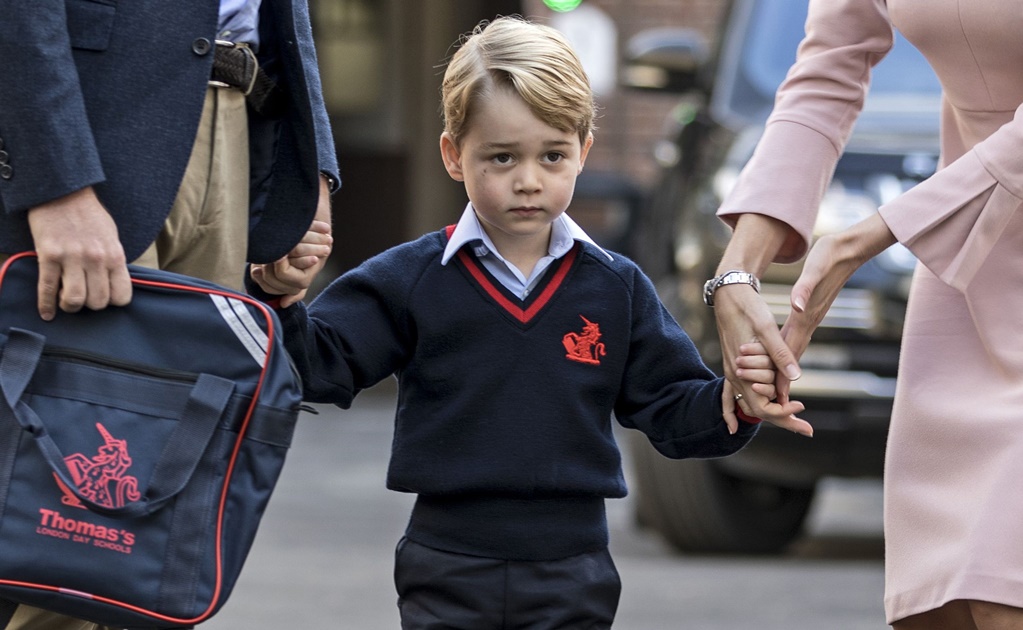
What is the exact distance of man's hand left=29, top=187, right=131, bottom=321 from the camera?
8.66ft

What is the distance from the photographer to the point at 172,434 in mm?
2666

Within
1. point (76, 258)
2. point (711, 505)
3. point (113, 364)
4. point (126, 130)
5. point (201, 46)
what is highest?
point (201, 46)

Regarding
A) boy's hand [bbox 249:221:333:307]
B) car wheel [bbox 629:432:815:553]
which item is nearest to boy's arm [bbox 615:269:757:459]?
boy's hand [bbox 249:221:333:307]

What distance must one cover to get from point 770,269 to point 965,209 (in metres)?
3.31

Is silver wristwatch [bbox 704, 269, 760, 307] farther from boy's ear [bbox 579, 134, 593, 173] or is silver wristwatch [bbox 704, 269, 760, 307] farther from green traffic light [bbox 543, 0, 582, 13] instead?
green traffic light [bbox 543, 0, 582, 13]

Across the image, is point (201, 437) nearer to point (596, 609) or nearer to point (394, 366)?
point (394, 366)

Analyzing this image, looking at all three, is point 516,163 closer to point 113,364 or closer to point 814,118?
point 814,118

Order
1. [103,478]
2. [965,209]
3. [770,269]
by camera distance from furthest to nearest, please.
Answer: [770,269]
[965,209]
[103,478]

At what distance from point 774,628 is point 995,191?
3.09 meters

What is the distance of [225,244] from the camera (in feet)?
9.87

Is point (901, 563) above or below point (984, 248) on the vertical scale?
below

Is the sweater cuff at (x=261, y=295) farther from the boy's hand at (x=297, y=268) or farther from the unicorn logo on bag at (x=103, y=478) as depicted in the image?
the unicorn logo on bag at (x=103, y=478)

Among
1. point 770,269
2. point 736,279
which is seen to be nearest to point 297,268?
point 736,279

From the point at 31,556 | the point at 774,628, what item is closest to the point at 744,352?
the point at 31,556
